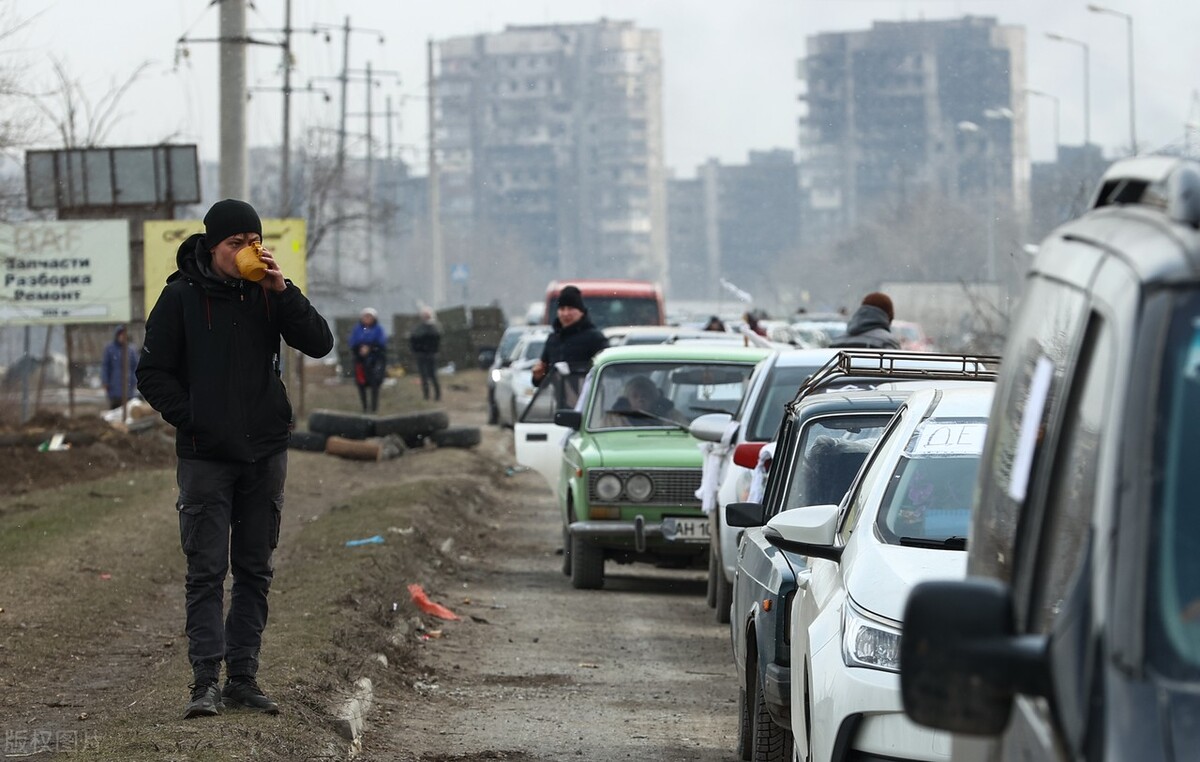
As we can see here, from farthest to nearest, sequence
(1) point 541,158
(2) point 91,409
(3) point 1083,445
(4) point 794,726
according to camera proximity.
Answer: (1) point 541,158 < (2) point 91,409 < (4) point 794,726 < (3) point 1083,445

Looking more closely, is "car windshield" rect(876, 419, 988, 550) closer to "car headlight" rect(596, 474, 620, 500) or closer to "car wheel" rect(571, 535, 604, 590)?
"car headlight" rect(596, 474, 620, 500)

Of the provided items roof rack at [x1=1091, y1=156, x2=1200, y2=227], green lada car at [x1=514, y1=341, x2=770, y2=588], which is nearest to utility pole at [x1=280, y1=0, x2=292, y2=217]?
green lada car at [x1=514, y1=341, x2=770, y2=588]

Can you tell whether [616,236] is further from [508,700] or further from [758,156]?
[508,700]

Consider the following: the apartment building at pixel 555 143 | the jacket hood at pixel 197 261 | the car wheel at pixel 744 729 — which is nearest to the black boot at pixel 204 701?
the jacket hood at pixel 197 261

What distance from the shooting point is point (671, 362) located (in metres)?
14.6

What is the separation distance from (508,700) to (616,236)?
6891 inches

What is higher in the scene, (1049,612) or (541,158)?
(541,158)

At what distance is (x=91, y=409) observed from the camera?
3872cm

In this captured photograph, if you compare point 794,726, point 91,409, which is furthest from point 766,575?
point 91,409

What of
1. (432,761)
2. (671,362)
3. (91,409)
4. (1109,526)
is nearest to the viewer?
(1109,526)

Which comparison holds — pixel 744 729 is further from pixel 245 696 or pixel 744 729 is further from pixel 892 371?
pixel 892 371

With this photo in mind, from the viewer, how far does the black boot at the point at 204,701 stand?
7.23 meters

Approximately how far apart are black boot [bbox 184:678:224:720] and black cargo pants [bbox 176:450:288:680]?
37 mm

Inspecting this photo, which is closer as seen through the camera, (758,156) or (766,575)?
(766,575)
